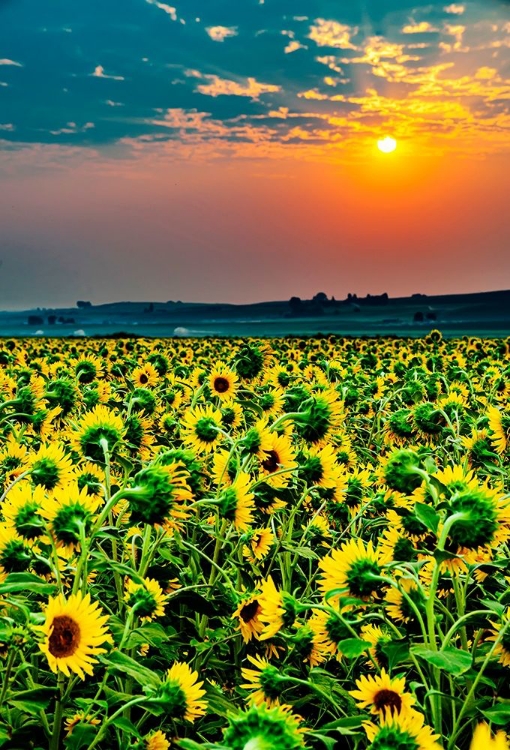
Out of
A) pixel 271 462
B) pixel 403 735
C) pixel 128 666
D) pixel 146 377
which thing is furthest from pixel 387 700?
pixel 146 377

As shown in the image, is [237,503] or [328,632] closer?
[328,632]

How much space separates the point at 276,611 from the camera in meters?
2.38

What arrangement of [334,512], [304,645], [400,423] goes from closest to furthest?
[304,645] → [334,512] → [400,423]

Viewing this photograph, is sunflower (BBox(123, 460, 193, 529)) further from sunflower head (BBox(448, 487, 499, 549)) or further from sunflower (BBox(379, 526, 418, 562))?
sunflower (BBox(379, 526, 418, 562))

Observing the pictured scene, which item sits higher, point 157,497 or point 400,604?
point 157,497

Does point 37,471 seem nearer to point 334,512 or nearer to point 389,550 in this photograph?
point 389,550

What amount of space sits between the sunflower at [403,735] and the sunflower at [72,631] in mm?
662

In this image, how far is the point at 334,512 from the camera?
4.20 m

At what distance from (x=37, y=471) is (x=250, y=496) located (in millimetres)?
756

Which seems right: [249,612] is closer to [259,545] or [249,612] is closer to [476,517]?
[259,545]

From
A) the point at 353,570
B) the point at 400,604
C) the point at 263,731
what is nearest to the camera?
the point at 263,731

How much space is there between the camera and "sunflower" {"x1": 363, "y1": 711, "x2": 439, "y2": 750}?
1.45 m

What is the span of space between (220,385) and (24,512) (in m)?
3.22

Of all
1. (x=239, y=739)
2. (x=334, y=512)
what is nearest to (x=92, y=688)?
(x=239, y=739)
